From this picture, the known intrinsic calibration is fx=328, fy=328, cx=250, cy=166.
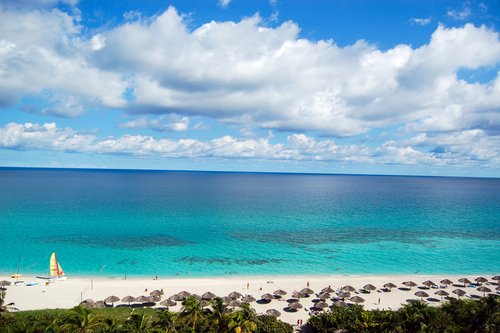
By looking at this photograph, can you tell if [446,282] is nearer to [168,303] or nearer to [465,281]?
[465,281]

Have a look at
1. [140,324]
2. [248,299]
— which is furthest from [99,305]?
[248,299]

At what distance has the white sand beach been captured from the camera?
40438mm

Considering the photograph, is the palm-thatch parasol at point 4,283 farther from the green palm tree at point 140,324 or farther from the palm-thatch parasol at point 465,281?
the palm-thatch parasol at point 465,281

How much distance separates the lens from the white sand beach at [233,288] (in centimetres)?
4044

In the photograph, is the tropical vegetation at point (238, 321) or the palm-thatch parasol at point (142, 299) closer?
the tropical vegetation at point (238, 321)

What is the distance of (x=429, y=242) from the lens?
74688 millimetres

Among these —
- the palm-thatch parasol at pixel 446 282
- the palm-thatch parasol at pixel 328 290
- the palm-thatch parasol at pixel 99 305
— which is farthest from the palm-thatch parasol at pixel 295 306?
the palm-thatch parasol at pixel 446 282

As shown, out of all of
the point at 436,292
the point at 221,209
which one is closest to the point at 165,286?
the point at 436,292

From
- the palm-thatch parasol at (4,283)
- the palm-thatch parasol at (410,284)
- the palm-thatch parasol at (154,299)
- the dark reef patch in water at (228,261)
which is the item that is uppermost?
the palm-thatch parasol at (410,284)

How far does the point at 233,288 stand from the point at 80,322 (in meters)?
24.5

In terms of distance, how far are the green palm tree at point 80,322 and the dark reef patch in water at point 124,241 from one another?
42.1 meters

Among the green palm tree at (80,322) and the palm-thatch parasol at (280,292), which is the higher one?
the green palm tree at (80,322)

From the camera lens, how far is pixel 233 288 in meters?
46.1

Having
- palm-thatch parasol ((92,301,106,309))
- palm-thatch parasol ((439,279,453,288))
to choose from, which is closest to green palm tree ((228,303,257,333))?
palm-thatch parasol ((92,301,106,309))
